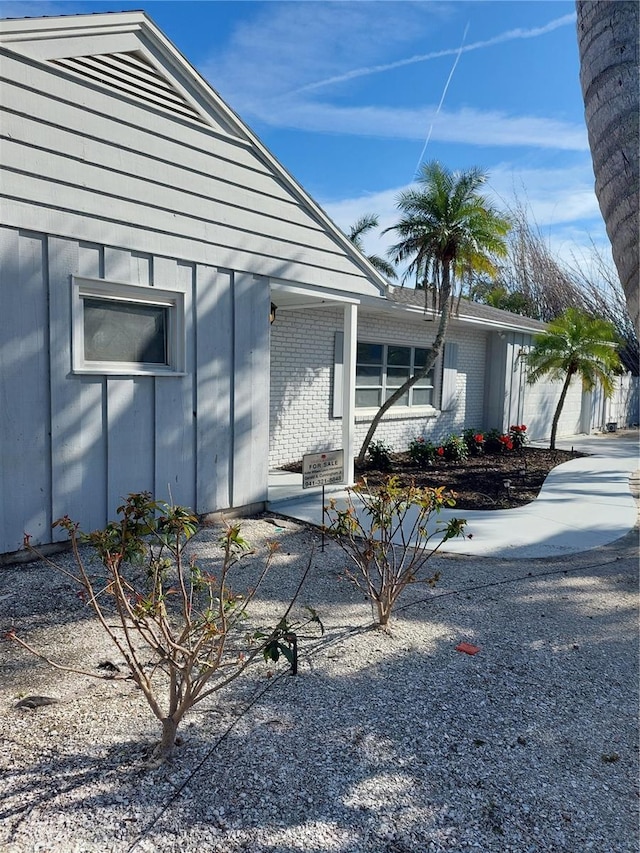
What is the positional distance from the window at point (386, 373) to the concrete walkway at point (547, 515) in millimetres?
2704

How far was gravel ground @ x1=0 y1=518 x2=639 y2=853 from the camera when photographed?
6.66ft

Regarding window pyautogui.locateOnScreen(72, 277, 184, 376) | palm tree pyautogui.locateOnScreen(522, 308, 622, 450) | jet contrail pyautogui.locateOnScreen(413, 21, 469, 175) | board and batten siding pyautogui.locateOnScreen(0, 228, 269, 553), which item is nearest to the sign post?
board and batten siding pyautogui.locateOnScreen(0, 228, 269, 553)

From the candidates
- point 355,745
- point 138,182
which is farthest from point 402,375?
point 355,745

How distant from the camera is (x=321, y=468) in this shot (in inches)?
222

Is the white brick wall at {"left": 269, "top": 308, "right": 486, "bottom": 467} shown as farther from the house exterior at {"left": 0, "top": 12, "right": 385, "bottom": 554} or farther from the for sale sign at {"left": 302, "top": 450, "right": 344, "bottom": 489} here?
the for sale sign at {"left": 302, "top": 450, "right": 344, "bottom": 489}

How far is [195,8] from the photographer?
562 cm

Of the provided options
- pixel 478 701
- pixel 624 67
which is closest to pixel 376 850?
pixel 478 701

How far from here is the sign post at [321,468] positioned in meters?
5.56

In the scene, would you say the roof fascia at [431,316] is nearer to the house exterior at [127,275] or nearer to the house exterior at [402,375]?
the house exterior at [402,375]

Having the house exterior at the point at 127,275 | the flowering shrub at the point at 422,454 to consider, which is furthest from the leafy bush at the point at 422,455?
the house exterior at the point at 127,275

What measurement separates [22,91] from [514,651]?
5.43 meters

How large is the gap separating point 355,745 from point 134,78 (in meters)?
5.74

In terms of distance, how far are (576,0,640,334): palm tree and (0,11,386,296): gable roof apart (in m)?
4.16

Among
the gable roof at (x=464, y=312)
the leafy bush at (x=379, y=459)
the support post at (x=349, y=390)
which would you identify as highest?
the gable roof at (x=464, y=312)
